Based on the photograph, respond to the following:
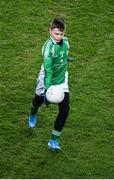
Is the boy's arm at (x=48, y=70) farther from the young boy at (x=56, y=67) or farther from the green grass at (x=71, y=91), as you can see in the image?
the green grass at (x=71, y=91)

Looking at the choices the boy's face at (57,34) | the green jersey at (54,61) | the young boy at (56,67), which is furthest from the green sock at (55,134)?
the boy's face at (57,34)

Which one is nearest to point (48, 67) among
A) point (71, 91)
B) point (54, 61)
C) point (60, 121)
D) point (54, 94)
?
point (54, 61)

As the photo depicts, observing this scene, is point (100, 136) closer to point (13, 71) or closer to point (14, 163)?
point (14, 163)

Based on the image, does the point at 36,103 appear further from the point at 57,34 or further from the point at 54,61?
the point at 57,34

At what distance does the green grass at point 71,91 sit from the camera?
844 cm

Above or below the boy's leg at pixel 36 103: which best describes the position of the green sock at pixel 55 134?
below

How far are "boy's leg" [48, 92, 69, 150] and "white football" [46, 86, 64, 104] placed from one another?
0.74 ft

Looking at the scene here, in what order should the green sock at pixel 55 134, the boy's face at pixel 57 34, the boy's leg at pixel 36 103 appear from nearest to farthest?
the boy's face at pixel 57 34, the green sock at pixel 55 134, the boy's leg at pixel 36 103

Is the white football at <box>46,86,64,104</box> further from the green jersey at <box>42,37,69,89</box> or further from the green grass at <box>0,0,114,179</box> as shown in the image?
the green grass at <box>0,0,114,179</box>

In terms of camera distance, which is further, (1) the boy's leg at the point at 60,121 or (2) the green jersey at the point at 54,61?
(1) the boy's leg at the point at 60,121

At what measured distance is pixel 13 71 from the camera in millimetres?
10766

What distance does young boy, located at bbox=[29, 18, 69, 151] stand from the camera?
26.9ft

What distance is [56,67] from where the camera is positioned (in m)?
8.41

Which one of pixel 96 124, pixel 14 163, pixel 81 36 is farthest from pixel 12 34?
pixel 14 163
